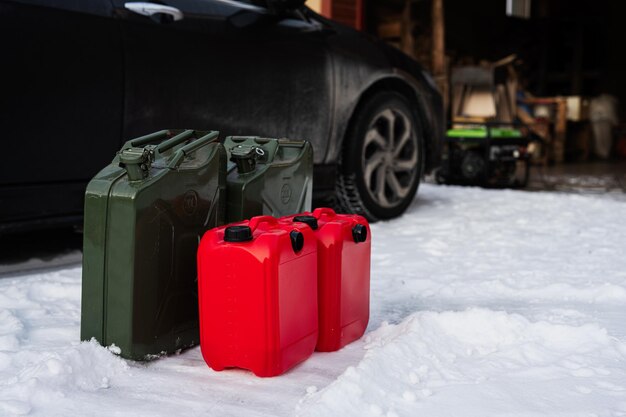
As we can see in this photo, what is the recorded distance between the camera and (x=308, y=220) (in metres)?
1.94

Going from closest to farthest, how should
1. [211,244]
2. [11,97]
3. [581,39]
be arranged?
[211,244], [11,97], [581,39]

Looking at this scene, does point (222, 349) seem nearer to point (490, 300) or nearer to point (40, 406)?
point (40, 406)

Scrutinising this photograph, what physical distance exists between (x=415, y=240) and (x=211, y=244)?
2124 millimetres

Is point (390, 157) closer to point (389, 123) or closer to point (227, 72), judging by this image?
point (389, 123)

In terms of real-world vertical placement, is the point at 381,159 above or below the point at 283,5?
below

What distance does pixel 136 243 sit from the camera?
1.76 m

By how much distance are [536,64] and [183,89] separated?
12.4m

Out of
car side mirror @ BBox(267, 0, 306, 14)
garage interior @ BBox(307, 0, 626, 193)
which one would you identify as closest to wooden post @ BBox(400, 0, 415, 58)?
garage interior @ BBox(307, 0, 626, 193)

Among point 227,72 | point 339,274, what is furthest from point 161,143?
point 227,72

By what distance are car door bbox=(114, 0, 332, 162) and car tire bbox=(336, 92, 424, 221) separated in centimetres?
30

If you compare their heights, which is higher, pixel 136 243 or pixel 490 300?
pixel 136 243

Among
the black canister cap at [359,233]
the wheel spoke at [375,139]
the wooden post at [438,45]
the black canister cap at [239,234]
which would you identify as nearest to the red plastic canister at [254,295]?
the black canister cap at [239,234]

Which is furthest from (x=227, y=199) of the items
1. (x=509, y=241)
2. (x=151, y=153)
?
(x=509, y=241)

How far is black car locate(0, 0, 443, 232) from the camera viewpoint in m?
2.59
